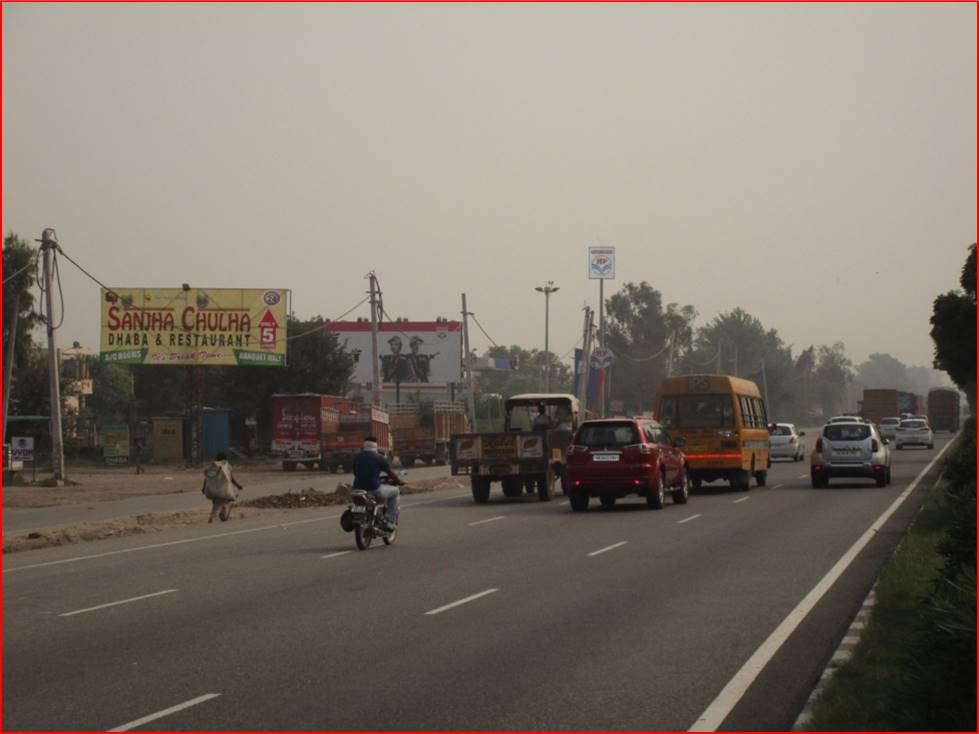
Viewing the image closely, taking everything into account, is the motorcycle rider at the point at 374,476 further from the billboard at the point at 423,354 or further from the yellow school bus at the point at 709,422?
the billboard at the point at 423,354

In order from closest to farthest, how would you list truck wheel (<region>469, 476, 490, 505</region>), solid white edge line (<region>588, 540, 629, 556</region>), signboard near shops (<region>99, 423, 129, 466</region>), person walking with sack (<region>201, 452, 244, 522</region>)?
solid white edge line (<region>588, 540, 629, 556</region>)
person walking with sack (<region>201, 452, 244, 522</region>)
truck wheel (<region>469, 476, 490, 505</region>)
signboard near shops (<region>99, 423, 129, 466</region>)

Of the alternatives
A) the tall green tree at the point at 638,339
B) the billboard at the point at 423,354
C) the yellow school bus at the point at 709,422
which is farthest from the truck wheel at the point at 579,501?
the tall green tree at the point at 638,339

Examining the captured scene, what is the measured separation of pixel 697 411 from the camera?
33.5 m

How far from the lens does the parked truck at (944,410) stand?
103m

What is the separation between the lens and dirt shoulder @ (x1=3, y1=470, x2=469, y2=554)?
82.5 ft

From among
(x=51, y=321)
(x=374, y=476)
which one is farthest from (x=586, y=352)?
(x=374, y=476)

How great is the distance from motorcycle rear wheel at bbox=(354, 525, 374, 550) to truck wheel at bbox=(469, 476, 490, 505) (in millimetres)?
11589

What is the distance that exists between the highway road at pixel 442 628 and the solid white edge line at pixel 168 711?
3 centimetres

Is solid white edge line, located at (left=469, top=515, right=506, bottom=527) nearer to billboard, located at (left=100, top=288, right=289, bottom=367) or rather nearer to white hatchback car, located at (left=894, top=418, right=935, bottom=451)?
billboard, located at (left=100, top=288, right=289, bottom=367)

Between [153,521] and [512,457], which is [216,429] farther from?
[153,521]

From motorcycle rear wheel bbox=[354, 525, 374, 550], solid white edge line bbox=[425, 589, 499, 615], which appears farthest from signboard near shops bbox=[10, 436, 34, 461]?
solid white edge line bbox=[425, 589, 499, 615]

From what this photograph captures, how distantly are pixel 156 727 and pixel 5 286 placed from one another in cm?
6169

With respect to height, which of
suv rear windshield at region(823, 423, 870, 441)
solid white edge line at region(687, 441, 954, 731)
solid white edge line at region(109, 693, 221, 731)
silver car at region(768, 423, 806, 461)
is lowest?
solid white edge line at region(687, 441, 954, 731)

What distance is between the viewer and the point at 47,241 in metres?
43.2
